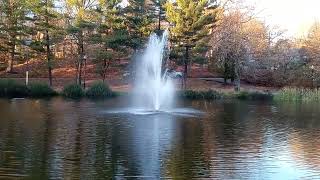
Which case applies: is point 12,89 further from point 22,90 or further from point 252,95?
point 252,95

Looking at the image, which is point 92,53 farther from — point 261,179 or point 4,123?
point 261,179

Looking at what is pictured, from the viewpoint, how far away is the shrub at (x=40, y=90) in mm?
38719

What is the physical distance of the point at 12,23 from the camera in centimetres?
4600

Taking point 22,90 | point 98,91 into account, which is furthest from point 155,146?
point 22,90

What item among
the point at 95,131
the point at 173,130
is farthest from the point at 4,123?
the point at 173,130

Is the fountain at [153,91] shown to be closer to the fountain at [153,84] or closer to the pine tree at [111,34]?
the fountain at [153,84]

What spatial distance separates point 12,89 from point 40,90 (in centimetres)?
207

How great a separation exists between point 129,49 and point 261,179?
36.0m

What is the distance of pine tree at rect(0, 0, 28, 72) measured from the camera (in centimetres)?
4531

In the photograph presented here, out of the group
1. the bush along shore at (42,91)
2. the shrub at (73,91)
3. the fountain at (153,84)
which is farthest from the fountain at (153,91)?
the shrub at (73,91)

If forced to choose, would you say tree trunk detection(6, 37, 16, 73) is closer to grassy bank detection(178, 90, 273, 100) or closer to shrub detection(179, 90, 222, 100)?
shrub detection(179, 90, 222, 100)

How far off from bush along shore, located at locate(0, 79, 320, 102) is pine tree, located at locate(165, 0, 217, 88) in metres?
5.21

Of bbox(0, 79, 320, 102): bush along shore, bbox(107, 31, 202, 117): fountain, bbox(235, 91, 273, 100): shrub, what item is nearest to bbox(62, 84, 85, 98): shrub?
bbox(0, 79, 320, 102): bush along shore

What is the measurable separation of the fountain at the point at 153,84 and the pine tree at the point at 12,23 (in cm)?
1108
